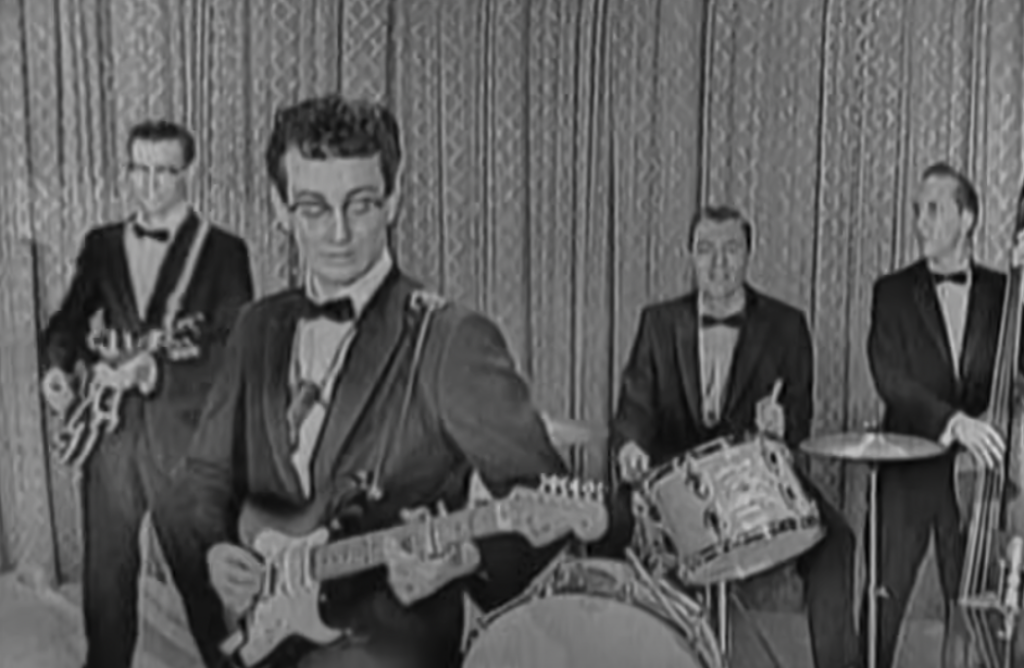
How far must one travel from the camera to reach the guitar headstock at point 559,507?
7.15 feet

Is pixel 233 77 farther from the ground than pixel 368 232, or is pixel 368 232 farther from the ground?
pixel 233 77

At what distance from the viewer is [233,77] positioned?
7.11 ft

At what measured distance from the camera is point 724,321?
7.16ft

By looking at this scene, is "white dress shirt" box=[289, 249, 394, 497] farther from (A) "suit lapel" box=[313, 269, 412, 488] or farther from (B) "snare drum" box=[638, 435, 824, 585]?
(B) "snare drum" box=[638, 435, 824, 585]

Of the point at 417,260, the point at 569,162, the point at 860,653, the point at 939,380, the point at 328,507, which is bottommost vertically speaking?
the point at 860,653

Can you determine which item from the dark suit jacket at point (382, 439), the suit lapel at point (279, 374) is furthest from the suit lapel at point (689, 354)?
the suit lapel at point (279, 374)

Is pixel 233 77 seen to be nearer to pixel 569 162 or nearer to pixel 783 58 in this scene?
Result: pixel 569 162

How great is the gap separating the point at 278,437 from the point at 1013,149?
1.27 metres

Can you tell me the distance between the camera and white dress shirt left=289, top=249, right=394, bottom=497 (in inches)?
86.7

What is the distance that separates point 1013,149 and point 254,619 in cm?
145

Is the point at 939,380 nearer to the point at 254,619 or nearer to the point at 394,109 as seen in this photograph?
the point at 394,109

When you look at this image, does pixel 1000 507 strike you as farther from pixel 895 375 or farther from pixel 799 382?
pixel 799 382

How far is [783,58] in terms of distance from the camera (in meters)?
2.14

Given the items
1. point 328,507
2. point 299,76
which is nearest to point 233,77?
point 299,76
